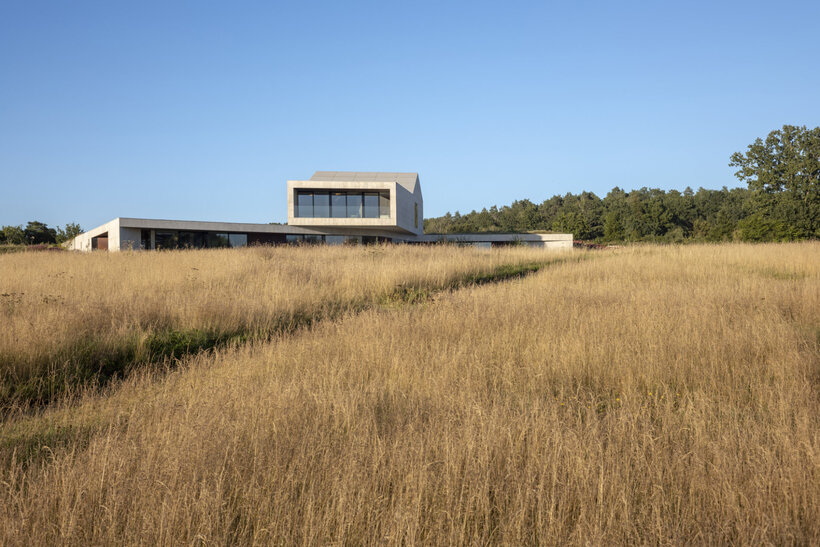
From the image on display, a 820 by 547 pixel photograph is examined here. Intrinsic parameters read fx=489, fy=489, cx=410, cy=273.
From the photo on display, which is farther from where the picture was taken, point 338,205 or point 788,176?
point 788,176

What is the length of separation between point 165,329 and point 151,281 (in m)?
4.48

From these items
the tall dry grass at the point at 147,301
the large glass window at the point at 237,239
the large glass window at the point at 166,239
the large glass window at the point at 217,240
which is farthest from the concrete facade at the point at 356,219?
the tall dry grass at the point at 147,301

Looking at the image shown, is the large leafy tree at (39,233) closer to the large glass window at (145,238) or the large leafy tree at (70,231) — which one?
the large leafy tree at (70,231)

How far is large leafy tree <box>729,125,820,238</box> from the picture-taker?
131 feet

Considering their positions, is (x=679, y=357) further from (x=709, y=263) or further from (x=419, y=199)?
(x=419, y=199)

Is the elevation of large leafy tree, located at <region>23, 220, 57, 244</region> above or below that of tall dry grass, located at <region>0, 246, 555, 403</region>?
above

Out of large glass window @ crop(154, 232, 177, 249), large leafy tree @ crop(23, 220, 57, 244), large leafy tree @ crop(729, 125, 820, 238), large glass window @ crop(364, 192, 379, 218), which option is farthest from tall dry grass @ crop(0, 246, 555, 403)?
large leafy tree @ crop(23, 220, 57, 244)

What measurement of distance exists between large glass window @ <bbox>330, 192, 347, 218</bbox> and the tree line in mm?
35556

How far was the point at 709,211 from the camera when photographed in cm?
8144

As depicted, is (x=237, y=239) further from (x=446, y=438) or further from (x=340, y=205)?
(x=446, y=438)

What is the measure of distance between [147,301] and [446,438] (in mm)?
7780

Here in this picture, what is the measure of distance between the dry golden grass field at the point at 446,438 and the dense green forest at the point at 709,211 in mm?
39739

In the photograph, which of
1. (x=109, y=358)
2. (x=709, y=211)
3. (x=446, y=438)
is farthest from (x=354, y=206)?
(x=709, y=211)

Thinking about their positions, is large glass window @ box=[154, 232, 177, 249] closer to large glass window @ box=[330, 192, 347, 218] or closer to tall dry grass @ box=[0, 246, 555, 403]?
large glass window @ box=[330, 192, 347, 218]
